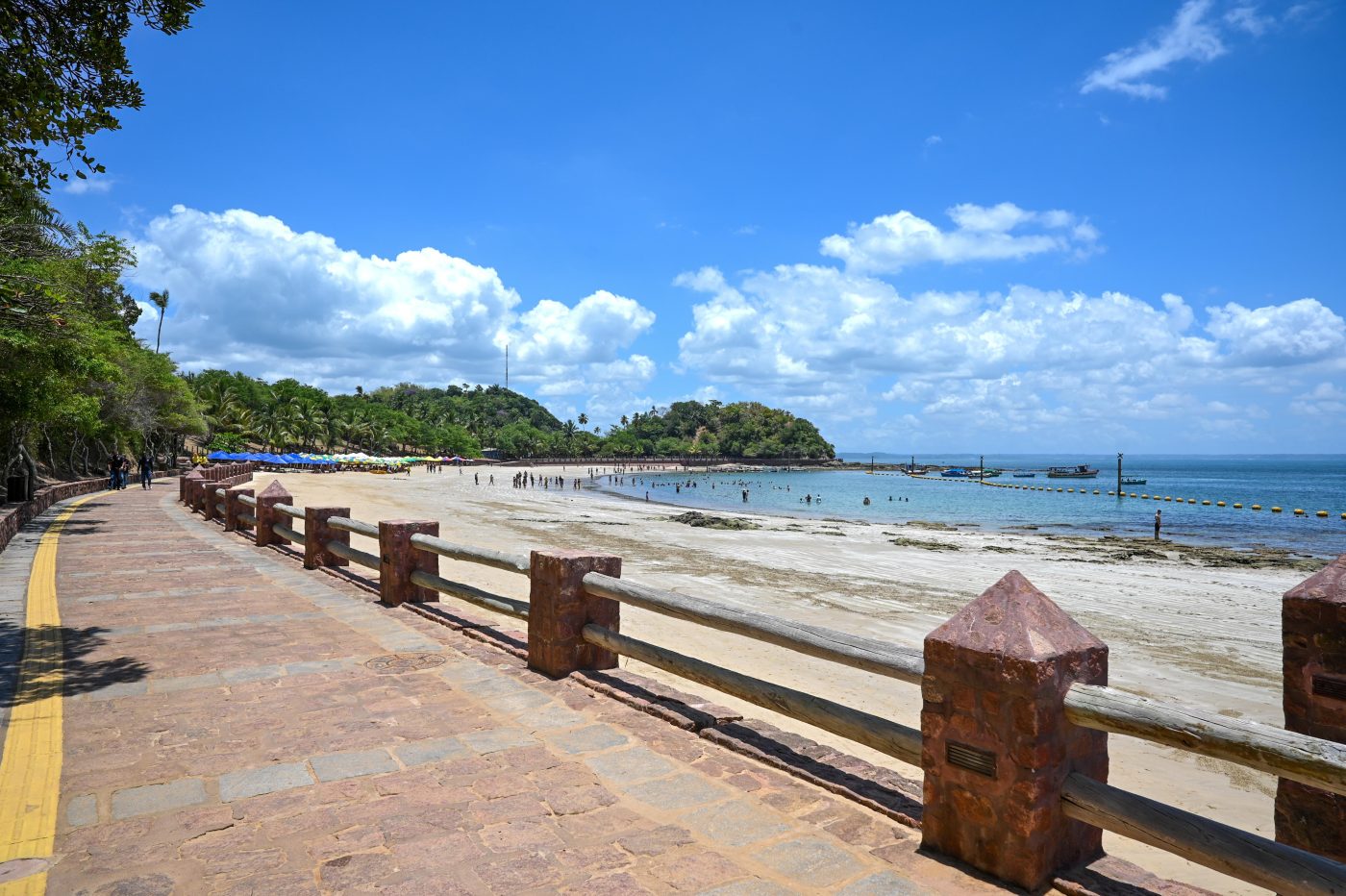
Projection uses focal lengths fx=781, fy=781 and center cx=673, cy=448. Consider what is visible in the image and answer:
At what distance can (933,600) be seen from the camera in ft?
56.5

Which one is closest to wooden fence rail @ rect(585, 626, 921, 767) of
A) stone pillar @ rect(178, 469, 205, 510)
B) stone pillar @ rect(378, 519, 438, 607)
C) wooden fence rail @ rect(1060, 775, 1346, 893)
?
wooden fence rail @ rect(1060, 775, 1346, 893)

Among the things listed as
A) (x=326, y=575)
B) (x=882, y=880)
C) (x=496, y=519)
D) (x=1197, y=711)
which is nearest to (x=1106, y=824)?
(x=1197, y=711)

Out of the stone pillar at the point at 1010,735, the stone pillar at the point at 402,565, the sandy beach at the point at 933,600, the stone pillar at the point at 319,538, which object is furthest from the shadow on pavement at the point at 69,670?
the stone pillar at the point at 1010,735

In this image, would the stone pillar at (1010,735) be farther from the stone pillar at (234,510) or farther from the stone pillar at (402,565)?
the stone pillar at (234,510)

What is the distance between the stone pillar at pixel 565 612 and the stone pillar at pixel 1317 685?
13.9 feet

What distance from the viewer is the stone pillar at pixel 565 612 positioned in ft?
20.4

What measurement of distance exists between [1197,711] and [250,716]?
5.48 m

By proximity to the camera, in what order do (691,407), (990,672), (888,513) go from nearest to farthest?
(990,672) < (888,513) < (691,407)

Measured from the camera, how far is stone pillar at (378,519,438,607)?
29.7ft

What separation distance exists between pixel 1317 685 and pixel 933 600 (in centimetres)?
1444

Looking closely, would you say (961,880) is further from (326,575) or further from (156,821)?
(326,575)

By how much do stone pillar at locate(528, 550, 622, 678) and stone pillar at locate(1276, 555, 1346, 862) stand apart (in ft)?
13.9

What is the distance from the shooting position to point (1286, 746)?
8.89 feet

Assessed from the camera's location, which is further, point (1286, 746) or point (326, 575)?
point (326, 575)
